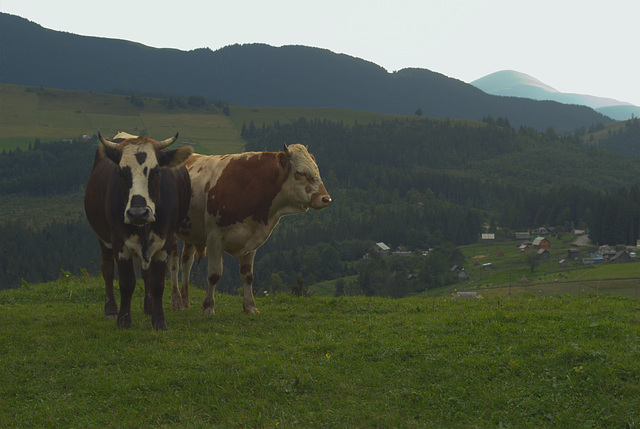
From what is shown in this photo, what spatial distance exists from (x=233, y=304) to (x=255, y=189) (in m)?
3.96

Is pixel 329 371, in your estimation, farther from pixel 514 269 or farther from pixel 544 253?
pixel 544 253

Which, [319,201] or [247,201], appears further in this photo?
[247,201]

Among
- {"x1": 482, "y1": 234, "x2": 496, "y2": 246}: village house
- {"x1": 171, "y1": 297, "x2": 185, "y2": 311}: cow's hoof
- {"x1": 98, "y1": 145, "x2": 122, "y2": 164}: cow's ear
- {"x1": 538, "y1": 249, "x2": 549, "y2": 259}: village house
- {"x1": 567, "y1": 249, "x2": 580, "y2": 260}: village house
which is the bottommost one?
{"x1": 482, "y1": 234, "x2": 496, "y2": 246}: village house

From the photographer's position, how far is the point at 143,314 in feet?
41.6

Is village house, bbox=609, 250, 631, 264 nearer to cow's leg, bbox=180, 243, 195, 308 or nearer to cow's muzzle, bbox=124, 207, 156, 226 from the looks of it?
cow's leg, bbox=180, 243, 195, 308

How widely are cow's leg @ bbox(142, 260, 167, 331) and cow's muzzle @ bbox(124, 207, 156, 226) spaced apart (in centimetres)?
137

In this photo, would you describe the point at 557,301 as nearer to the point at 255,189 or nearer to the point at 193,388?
the point at 255,189

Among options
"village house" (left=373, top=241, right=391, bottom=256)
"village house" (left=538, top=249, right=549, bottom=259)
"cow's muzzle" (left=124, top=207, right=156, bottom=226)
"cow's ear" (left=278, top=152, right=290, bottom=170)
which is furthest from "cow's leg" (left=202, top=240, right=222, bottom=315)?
"village house" (left=373, top=241, right=391, bottom=256)

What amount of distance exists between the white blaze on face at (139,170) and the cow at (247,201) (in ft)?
7.60

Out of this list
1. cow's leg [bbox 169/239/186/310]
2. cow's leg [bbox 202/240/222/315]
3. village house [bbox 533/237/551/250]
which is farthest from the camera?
village house [bbox 533/237/551/250]

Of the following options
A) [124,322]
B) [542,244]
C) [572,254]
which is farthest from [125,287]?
[542,244]

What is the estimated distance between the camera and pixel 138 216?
997 centimetres

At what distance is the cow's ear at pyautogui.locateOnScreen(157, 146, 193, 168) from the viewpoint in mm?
11148

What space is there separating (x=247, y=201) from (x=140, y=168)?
114 inches
